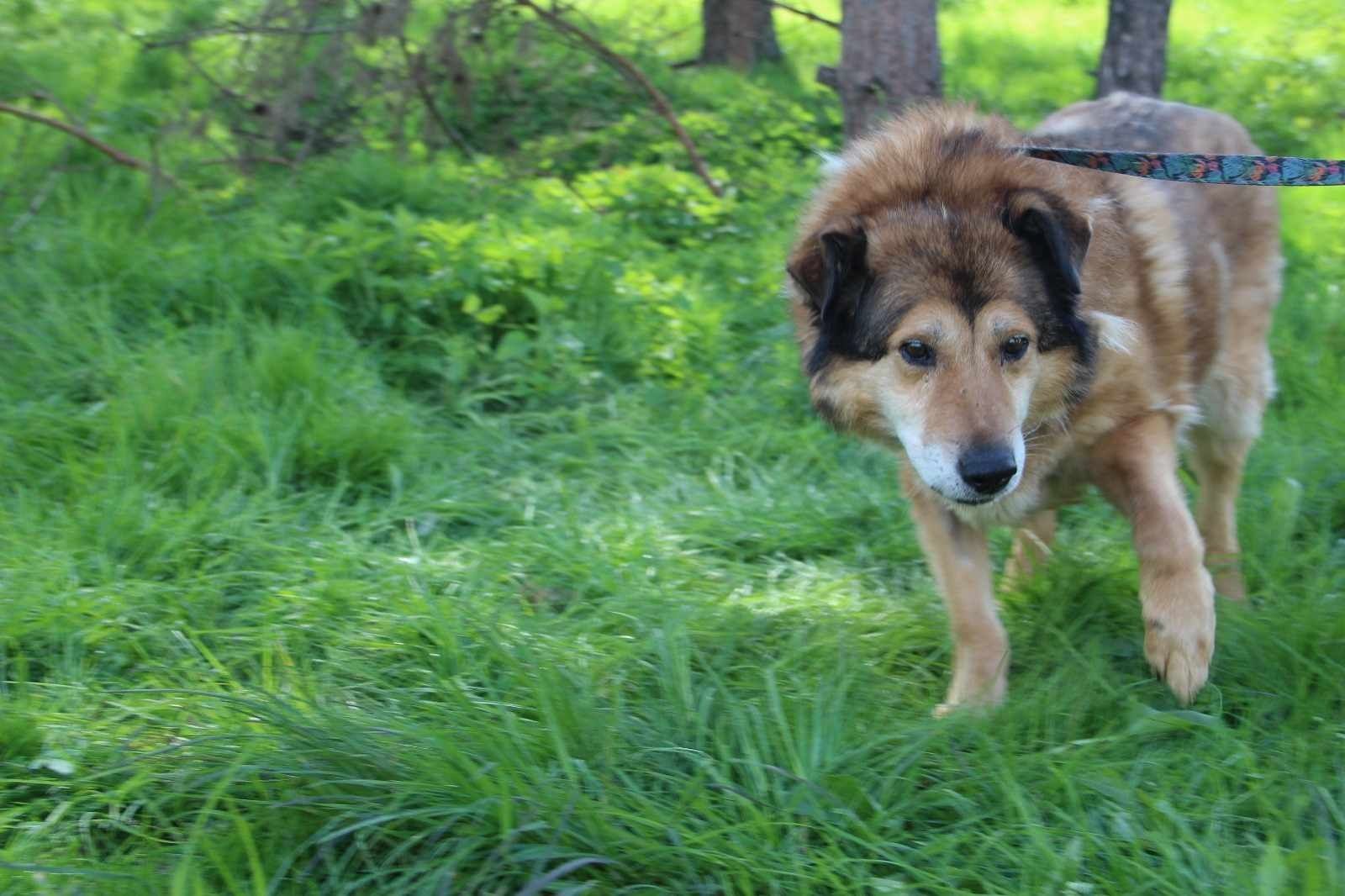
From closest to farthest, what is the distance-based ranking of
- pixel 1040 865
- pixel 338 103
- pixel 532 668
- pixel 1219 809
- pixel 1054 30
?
pixel 1040 865
pixel 1219 809
pixel 532 668
pixel 338 103
pixel 1054 30

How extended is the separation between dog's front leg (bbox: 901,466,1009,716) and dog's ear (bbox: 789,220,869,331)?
570 mm

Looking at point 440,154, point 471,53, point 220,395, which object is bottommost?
point 220,395

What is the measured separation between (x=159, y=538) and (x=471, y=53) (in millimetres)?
4271

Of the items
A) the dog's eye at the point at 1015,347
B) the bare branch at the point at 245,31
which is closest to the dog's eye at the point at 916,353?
the dog's eye at the point at 1015,347

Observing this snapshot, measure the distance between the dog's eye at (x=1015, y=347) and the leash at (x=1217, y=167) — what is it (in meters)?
0.56

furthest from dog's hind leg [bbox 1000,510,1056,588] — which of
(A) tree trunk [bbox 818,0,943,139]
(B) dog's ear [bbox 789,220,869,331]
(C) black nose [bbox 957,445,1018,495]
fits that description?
(A) tree trunk [bbox 818,0,943,139]

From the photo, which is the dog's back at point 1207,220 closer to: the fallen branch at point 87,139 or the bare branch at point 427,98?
the bare branch at point 427,98

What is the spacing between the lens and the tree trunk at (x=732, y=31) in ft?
32.5

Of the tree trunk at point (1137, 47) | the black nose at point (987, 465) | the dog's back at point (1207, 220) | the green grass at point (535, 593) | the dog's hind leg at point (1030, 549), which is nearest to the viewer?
the green grass at point (535, 593)

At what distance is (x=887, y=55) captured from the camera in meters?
6.11

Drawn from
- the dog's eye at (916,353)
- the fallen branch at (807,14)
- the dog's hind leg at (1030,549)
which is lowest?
the dog's hind leg at (1030,549)

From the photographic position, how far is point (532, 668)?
9.59 ft

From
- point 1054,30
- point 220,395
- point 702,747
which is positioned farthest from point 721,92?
point 702,747

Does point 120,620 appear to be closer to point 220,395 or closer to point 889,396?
point 220,395
